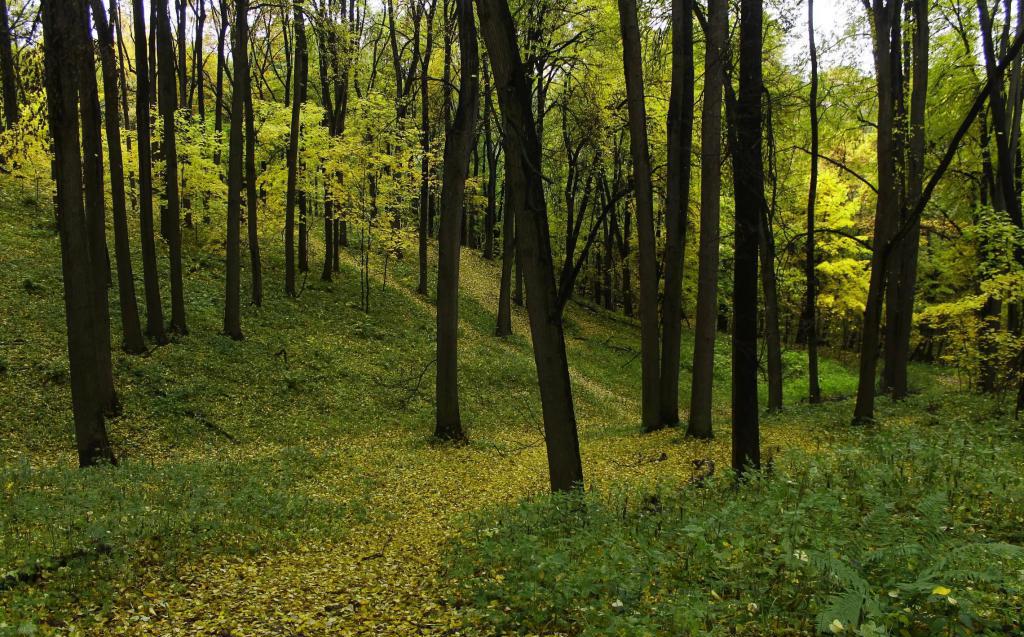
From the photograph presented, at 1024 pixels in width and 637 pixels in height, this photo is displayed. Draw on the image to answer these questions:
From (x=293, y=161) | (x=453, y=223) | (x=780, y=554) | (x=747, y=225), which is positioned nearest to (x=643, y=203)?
(x=453, y=223)

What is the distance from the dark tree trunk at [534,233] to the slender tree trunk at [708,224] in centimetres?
471

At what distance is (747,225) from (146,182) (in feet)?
48.2

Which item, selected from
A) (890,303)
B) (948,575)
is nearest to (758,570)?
(948,575)

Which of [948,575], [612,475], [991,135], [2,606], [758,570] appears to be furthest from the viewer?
[991,135]

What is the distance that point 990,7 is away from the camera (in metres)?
17.4

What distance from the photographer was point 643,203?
12.3 metres

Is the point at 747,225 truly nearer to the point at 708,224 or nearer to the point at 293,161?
the point at 708,224

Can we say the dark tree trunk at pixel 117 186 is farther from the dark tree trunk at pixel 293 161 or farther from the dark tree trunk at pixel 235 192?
the dark tree trunk at pixel 293 161

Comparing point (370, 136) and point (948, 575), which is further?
point (370, 136)

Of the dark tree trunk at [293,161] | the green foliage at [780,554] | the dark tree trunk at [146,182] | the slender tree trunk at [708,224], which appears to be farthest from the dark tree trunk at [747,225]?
the dark tree trunk at [293,161]

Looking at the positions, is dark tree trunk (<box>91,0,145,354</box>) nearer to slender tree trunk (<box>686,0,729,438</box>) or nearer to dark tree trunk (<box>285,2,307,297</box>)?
dark tree trunk (<box>285,2,307,297</box>)

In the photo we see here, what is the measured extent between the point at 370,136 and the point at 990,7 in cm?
2130

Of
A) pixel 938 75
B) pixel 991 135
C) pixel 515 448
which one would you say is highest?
pixel 938 75

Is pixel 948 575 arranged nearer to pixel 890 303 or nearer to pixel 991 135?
pixel 890 303
